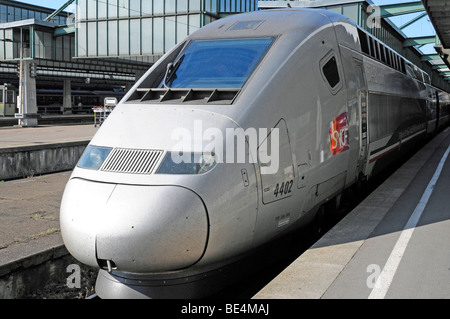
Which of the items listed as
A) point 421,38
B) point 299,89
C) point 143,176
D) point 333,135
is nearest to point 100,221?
point 143,176

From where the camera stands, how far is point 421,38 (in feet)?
107

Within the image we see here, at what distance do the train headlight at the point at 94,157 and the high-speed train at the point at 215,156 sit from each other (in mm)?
17

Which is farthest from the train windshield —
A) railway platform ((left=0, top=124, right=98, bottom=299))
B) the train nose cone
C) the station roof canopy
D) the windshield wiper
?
the station roof canopy

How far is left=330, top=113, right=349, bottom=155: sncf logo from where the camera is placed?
5.77 meters

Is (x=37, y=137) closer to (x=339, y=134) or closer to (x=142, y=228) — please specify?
(x=339, y=134)

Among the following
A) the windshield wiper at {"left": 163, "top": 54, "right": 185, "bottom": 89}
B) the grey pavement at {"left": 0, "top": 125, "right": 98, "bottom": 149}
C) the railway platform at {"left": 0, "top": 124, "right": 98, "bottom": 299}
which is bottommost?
the railway platform at {"left": 0, "top": 124, "right": 98, "bottom": 299}

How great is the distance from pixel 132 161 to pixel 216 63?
1719 millimetres

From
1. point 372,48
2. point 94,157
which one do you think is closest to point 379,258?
point 94,157

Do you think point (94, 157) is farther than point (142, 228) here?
Yes

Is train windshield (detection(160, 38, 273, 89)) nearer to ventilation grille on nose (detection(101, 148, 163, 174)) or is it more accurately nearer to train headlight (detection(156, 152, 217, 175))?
train headlight (detection(156, 152, 217, 175))

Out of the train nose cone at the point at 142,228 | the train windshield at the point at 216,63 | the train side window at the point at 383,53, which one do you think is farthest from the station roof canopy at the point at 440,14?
the train nose cone at the point at 142,228

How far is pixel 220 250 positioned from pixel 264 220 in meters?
0.60

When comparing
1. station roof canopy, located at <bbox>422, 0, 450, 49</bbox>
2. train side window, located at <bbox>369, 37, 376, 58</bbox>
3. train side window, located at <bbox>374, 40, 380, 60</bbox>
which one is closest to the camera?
train side window, located at <bbox>369, 37, 376, 58</bbox>

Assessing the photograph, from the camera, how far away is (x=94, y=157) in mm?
4621
